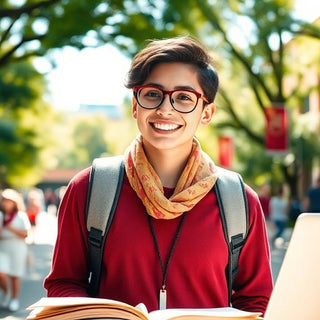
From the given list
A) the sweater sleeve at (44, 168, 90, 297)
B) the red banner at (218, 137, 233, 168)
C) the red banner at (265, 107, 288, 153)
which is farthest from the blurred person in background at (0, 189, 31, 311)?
the red banner at (218, 137, 233, 168)

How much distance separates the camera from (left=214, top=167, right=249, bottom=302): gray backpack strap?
2.38 meters

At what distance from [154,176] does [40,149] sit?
131ft

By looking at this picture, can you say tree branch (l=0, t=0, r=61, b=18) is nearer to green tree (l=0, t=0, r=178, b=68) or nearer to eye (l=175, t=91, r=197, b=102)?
green tree (l=0, t=0, r=178, b=68)

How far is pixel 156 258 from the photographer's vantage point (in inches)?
91.4

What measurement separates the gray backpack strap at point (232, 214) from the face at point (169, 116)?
7.0 inches

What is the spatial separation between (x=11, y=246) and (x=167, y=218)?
360 inches

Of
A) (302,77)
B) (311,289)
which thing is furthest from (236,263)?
(302,77)

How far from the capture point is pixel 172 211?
230cm

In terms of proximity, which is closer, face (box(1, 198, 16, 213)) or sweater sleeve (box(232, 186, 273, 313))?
sweater sleeve (box(232, 186, 273, 313))

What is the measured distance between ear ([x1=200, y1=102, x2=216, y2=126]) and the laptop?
30.5 inches

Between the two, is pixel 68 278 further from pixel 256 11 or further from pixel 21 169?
pixel 21 169

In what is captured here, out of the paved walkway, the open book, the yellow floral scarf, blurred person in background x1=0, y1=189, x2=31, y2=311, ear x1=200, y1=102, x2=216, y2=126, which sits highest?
ear x1=200, y1=102, x2=216, y2=126

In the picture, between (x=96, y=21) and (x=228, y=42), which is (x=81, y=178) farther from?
(x=228, y=42)

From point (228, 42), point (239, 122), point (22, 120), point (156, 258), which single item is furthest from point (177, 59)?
point (22, 120)
